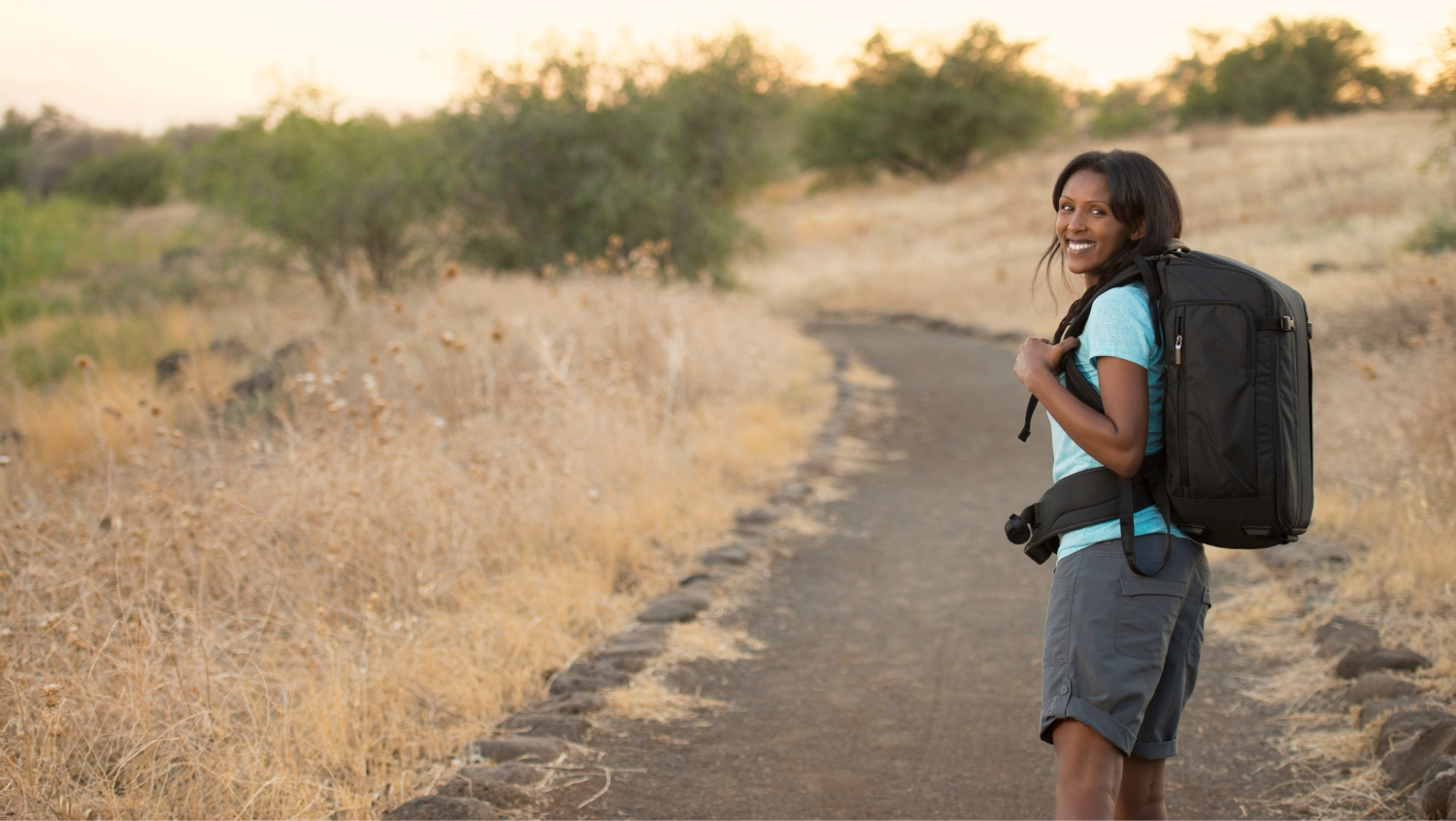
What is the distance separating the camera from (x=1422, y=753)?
3.26m

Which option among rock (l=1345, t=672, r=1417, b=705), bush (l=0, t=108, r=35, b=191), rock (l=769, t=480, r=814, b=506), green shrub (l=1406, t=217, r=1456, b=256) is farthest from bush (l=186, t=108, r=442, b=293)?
bush (l=0, t=108, r=35, b=191)

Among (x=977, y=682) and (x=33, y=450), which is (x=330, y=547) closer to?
(x=977, y=682)

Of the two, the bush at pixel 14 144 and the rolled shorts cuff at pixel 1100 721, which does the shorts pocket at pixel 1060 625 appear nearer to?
the rolled shorts cuff at pixel 1100 721

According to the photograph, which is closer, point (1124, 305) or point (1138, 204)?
point (1124, 305)

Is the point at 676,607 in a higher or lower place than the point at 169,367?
lower

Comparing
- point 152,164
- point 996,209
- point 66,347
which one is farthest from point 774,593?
point 152,164

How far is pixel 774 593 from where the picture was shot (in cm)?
573

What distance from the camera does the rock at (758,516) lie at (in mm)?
6910

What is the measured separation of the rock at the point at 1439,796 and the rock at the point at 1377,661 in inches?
42.1

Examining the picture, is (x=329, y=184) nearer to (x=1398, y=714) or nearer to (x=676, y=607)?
(x=676, y=607)

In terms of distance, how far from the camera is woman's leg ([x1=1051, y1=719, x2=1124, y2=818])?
6.77 ft

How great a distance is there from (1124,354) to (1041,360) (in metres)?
0.20

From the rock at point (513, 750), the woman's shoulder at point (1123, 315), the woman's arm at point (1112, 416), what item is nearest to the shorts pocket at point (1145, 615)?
the woman's arm at point (1112, 416)

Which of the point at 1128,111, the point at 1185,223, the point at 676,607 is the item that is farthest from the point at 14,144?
the point at 1128,111
